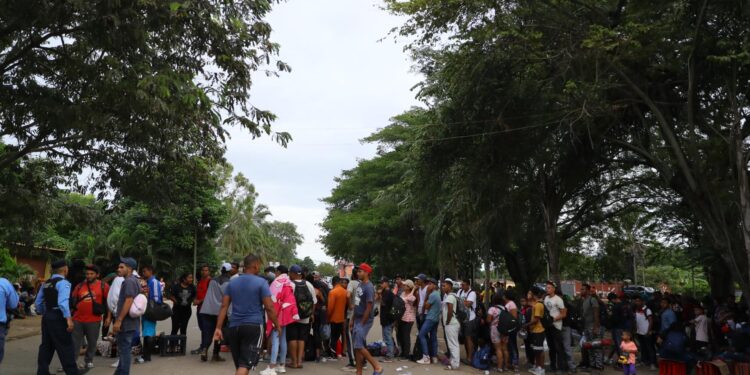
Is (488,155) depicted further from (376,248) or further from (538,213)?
(376,248)

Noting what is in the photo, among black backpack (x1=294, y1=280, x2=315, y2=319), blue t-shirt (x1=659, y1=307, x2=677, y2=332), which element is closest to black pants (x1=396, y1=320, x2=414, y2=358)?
black backpack (x1=294, y1=280, x2=315, y2=319)

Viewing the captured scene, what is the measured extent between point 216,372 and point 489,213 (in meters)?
12.3

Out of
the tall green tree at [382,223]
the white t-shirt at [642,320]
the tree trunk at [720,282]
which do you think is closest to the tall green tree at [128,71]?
the white t-shirt at [642,320]

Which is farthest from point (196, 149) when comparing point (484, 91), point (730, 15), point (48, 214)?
point (730, 15)

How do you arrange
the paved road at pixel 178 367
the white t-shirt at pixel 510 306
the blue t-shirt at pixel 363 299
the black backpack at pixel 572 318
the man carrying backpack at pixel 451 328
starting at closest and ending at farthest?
1. the paved road at pixel 178 367
2. the blue t-shirt at pixel 363 299
3. the man carrying backpack at pixel 451 328
4. the white t-shirt at pixel 510 306
5. the black backpack at pixel 572 318

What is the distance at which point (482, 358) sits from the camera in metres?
11.6

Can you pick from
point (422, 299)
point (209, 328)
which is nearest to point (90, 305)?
point (209, 328)

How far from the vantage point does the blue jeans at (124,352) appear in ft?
24.6

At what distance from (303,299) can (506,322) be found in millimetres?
4136

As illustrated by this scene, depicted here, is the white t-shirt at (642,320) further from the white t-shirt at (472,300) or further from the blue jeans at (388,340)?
the blue jeans at (388,340)

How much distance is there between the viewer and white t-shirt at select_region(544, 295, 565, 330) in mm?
11336

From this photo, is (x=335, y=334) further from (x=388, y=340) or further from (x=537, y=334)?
(x=537, y=334)

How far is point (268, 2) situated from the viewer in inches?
405

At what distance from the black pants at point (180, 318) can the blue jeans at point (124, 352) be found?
311 cm
